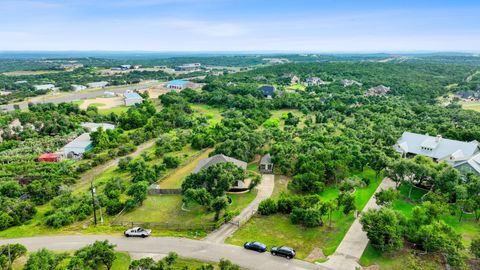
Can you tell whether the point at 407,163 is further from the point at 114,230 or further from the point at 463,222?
the point at 114,230

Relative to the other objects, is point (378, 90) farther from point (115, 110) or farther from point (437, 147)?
point (115, 110)

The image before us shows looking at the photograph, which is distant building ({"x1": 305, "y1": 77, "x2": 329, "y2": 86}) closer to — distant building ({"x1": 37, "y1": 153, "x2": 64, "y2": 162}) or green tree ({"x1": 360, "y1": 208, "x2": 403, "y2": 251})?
distant building ({"x1": 37, "y1": 153, "x2": 64, "y2": 162})

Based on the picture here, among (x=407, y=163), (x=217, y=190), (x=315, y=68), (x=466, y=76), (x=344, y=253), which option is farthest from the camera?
(x=315, y=68)

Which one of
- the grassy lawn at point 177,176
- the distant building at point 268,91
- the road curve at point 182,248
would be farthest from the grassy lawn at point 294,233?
the distant building at point 268,91

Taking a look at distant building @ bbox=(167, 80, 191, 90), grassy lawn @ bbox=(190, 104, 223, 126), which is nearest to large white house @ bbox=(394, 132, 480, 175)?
grassy lawn @ bbox=(190, 104, 223, 126)

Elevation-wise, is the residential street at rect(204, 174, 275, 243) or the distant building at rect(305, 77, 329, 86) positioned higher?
the distant building at rect(305, 77, 329, 86)

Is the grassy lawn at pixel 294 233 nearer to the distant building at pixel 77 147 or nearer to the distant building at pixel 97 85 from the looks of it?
the distant building at pixel 77 147

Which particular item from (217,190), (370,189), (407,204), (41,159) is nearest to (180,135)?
(41,159)
